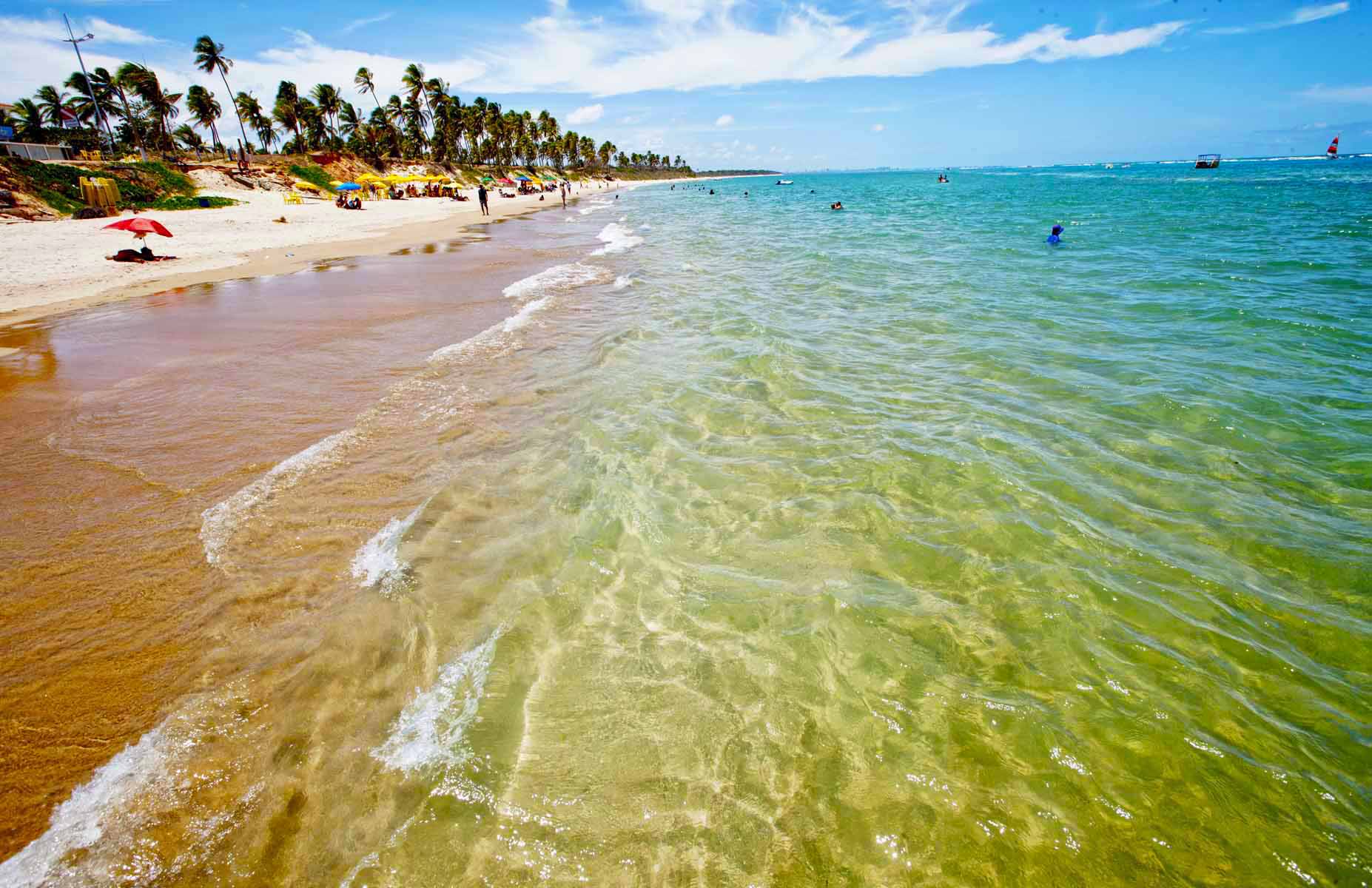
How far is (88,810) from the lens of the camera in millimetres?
2979

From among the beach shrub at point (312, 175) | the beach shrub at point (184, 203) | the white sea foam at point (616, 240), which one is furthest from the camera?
the beach shrub at point (312, 175)

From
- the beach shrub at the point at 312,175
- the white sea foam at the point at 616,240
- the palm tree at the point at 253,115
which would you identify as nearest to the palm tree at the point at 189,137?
the palm tree at the point at 253,115

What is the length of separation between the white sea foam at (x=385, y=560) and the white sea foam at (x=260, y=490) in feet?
4.05

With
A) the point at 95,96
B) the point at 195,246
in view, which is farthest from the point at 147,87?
the point at 195,246

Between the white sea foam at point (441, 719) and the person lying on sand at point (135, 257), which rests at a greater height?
the person lying on sand at point (135, 257)

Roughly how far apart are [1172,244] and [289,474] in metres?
31.2

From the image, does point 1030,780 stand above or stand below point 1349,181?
below

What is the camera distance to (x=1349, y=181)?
205ft

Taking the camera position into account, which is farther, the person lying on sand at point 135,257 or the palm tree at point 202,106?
the palm tree at point 202,106

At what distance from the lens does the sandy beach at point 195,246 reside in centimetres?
1698

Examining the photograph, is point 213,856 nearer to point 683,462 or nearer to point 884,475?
point 683,462

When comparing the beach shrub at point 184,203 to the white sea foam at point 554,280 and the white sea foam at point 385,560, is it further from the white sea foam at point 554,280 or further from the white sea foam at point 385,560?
the white sea foam at point 385,560

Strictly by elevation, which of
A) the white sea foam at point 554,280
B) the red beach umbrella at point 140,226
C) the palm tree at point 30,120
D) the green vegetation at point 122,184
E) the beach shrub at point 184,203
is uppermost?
the palm tree at point 30,120

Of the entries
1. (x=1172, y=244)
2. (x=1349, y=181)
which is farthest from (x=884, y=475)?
(x=1349, y=181)
